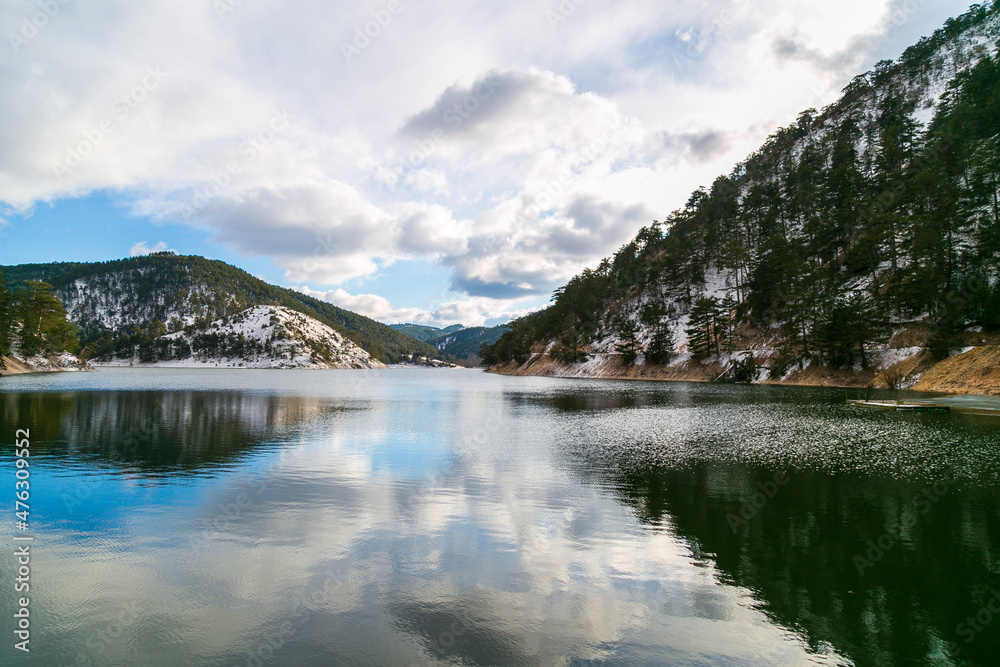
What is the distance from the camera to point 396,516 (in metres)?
16.8

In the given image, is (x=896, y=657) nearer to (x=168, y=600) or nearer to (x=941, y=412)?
(x=168, y=600)

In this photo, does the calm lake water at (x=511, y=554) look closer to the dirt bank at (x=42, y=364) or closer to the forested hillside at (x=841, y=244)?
the forested hillside at (x=841, y=244)

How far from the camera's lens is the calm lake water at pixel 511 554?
29.5ft

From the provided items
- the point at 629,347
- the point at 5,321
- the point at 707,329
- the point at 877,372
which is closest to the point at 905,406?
the point at 877,372

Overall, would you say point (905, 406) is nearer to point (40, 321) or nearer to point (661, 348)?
point (661, 348)

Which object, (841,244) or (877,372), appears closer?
(877,372)

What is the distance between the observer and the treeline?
113 metres

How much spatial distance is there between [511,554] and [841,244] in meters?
130

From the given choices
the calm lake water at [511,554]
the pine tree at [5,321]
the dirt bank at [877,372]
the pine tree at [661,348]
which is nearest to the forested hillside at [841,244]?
the pine tree at [661,348]

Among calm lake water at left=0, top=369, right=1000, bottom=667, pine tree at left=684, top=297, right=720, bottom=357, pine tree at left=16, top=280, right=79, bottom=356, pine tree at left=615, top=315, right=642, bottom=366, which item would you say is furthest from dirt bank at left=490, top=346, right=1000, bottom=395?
pine tree at left=16, top=280, right=79, bottom=356

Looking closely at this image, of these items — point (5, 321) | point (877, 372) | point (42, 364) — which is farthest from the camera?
point (42, 364)

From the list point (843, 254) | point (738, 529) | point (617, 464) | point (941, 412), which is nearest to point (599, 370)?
point (843, 254)

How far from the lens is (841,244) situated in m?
112

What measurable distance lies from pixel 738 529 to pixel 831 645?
260 inches
